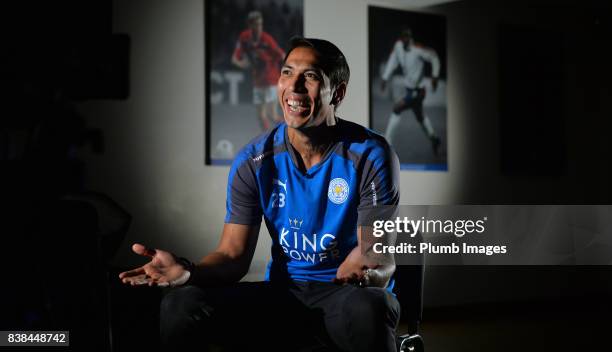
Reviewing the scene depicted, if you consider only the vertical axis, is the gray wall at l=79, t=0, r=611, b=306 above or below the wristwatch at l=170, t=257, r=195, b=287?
above

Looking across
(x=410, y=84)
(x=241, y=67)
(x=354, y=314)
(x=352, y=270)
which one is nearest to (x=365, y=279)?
(x=352, y=270)


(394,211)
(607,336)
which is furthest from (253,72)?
(607,336)

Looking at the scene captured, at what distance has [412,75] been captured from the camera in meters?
3.71

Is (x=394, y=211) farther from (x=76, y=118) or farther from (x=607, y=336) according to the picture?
(x=607, y=336)

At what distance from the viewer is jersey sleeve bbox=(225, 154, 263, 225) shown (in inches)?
66.2

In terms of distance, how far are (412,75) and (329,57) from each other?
2.10 m

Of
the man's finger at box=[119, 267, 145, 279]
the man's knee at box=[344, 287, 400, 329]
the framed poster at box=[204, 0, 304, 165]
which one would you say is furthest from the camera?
the framed poster at box=[204, 0, 304, 165]

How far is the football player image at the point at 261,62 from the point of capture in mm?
3232

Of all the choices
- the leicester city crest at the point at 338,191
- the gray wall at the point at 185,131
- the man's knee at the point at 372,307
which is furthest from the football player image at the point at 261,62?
the man's knee at the point at 372,307

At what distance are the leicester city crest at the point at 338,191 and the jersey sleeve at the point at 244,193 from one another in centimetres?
22

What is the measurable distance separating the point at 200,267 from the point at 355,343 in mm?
469

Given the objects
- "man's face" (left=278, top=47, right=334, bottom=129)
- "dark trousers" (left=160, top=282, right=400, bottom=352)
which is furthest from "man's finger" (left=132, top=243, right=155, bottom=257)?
"man's face" (left=278, top=47, right=334, bottom=129)

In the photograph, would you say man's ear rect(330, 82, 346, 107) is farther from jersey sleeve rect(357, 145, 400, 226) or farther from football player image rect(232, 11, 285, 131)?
football player image rect(232, 11, 285, 131)

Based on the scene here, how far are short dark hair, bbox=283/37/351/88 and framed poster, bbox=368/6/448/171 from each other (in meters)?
1.81
